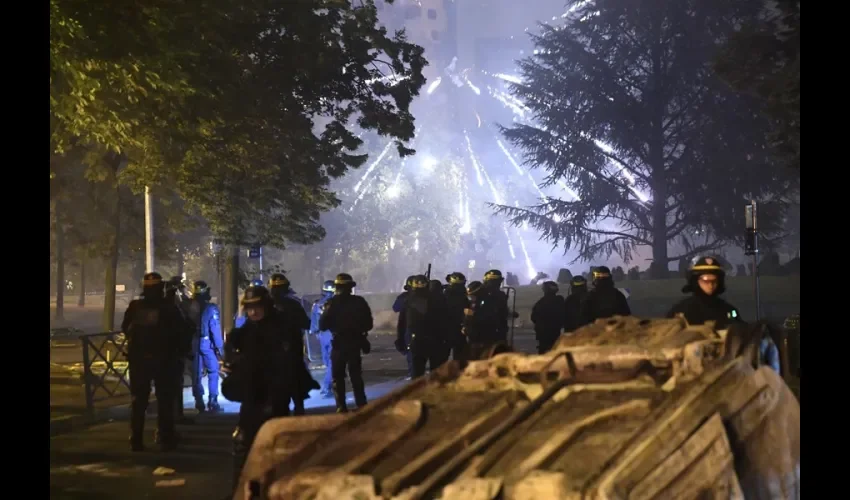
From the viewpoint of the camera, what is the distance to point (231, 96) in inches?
522

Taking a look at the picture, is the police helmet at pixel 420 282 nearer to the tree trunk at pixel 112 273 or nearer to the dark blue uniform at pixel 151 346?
the dark blue uniform at pixel 151 346

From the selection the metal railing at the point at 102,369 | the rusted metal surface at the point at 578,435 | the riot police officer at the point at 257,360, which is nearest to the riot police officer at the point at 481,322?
the metal railing at the point at 102,369

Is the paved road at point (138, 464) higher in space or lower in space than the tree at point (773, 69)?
lower

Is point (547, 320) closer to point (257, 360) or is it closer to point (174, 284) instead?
point (174, 284)

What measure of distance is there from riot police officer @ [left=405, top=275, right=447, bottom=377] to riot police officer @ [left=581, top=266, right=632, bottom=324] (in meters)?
1.89

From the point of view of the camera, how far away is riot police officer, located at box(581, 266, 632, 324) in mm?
10125

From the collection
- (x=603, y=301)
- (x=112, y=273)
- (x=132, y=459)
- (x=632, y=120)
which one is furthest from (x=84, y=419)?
(x=632, y=120)

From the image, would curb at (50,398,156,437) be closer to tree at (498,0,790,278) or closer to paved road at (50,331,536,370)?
paved road at (50,331,536,370)

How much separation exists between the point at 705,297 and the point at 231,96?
9.03 meters

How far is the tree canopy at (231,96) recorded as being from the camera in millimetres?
9289

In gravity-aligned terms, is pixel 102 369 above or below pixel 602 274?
below

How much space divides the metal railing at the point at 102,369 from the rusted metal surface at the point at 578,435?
911 cm

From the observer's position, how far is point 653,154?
4066cm
